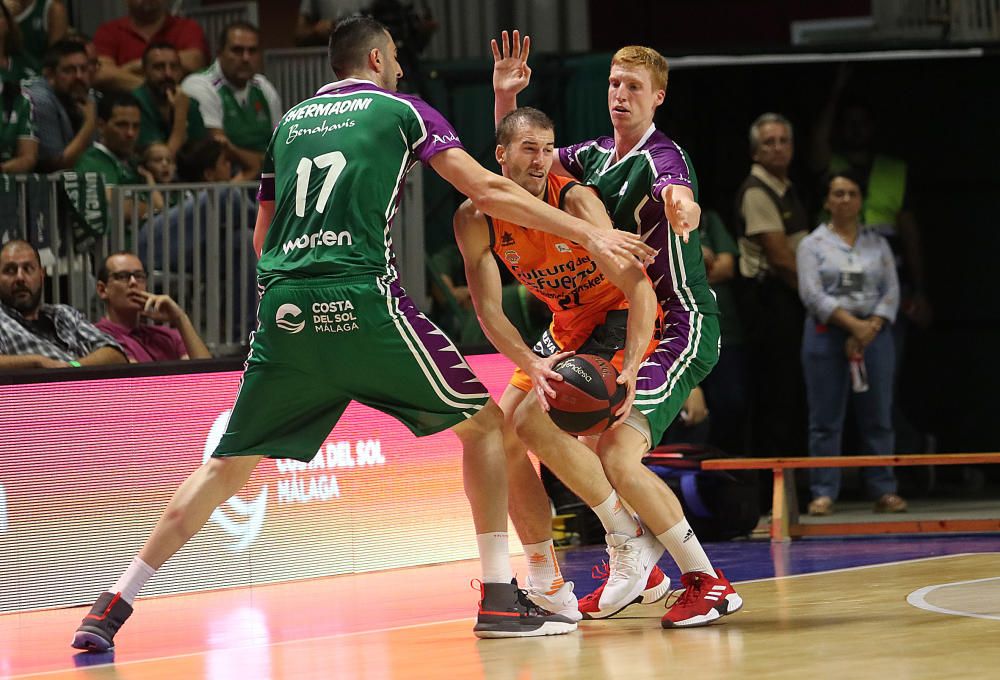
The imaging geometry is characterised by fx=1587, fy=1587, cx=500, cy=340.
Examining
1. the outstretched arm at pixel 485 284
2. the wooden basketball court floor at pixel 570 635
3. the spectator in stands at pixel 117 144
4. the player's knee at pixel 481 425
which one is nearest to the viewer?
the wooden basketball court floor at pixel 570 635

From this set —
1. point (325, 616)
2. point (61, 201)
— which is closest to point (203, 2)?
point (61, 201)

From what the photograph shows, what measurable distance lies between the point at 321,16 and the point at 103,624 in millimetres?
6267

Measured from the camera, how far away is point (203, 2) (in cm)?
1257

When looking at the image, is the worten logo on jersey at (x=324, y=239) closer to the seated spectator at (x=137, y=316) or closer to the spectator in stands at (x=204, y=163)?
the seated spectator at (x=137, y=316)

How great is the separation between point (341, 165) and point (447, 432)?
2.82 metres

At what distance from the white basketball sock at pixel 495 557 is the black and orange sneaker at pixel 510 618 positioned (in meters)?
0.02

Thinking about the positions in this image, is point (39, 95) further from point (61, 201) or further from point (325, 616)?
point (325, 616)

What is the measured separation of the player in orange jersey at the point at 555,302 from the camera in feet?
18.4

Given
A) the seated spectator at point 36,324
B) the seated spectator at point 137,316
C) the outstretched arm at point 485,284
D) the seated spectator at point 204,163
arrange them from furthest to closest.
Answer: the seated spectator at point 204,163
the seated spectator at point 137,316
the seated spectator at point 36,324
the outstretched arm at point 485,284

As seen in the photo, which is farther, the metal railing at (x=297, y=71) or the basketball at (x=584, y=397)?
the metal railing at (x=297, y=71)

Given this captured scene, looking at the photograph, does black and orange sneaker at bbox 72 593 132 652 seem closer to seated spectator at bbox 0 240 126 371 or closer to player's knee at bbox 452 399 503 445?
player's knee at bbox 452 399 503 445

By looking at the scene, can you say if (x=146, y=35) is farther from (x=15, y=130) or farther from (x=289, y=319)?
(x=289, y=319)

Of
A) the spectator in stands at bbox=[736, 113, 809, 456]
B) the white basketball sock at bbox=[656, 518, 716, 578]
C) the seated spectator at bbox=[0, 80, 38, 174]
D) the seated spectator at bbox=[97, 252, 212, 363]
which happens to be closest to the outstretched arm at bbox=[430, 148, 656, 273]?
the white basketball sock at bbox=[656, 518, 716, 578]

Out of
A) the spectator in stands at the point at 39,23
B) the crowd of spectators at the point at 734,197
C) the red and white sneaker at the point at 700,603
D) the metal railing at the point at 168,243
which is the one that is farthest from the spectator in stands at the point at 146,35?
the red and white sneaker at the point at 700,603
